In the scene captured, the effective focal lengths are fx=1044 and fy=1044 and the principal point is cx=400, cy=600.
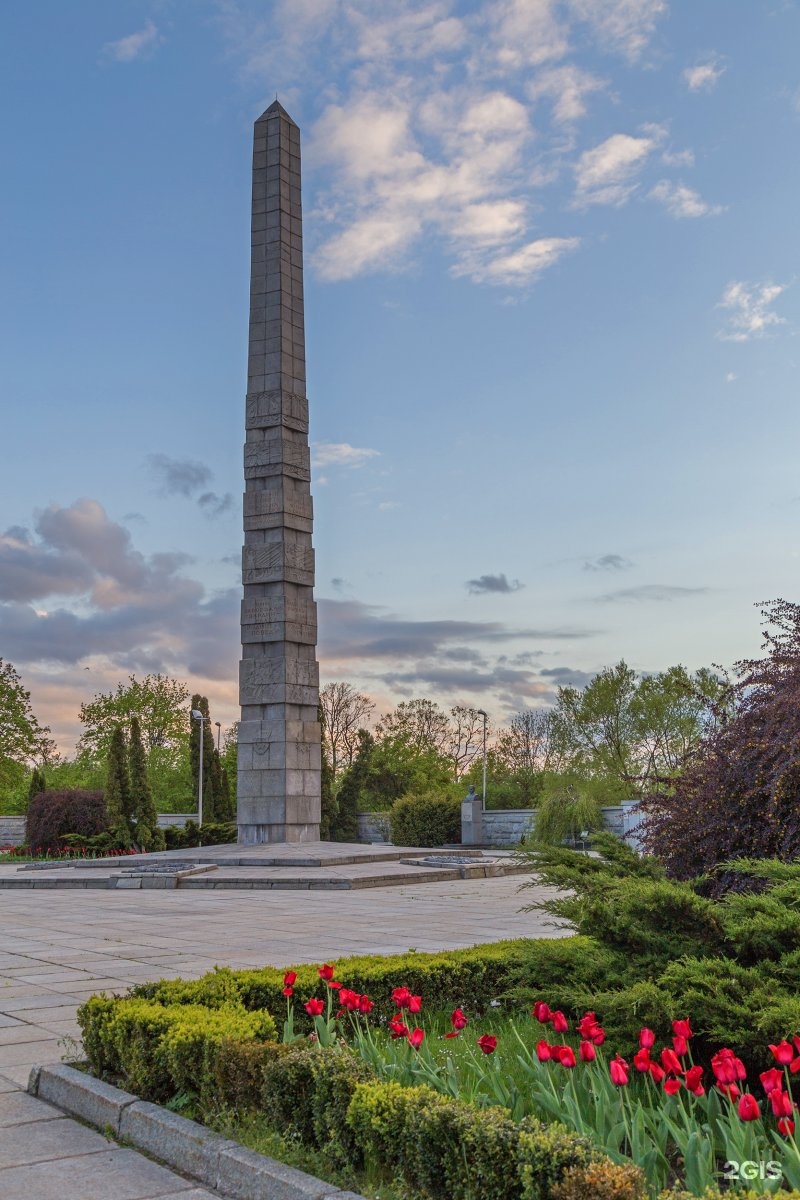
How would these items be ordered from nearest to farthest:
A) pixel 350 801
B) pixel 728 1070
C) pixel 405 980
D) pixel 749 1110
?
pixel 749 1110, pixel 728 1070, pixel 405 980, pixel 350 801

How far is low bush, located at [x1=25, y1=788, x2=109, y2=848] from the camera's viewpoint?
91.7 feet

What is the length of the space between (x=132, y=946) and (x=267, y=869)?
9.50 meters

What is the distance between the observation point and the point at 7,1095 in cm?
471

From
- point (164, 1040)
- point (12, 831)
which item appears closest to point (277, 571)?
point (12, 831)

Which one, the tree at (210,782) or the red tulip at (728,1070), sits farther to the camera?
the tree at (210,782)

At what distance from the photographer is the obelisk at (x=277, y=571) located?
2281 centimetres

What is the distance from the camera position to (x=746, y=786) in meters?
6.31

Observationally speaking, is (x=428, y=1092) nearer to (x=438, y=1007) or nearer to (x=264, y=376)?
(x=438, y=1007)

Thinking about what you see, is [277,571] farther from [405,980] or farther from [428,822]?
[405,980]

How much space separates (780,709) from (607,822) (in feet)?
70.2

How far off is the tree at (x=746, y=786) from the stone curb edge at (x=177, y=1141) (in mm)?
3323

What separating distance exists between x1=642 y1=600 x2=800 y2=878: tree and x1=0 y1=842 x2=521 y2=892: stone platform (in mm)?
9390

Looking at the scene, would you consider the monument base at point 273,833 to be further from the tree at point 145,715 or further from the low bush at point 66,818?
the tree at point 145,715

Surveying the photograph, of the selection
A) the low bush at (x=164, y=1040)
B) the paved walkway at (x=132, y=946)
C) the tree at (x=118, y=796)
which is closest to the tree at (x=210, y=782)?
the tree at (x=118, y=796)
